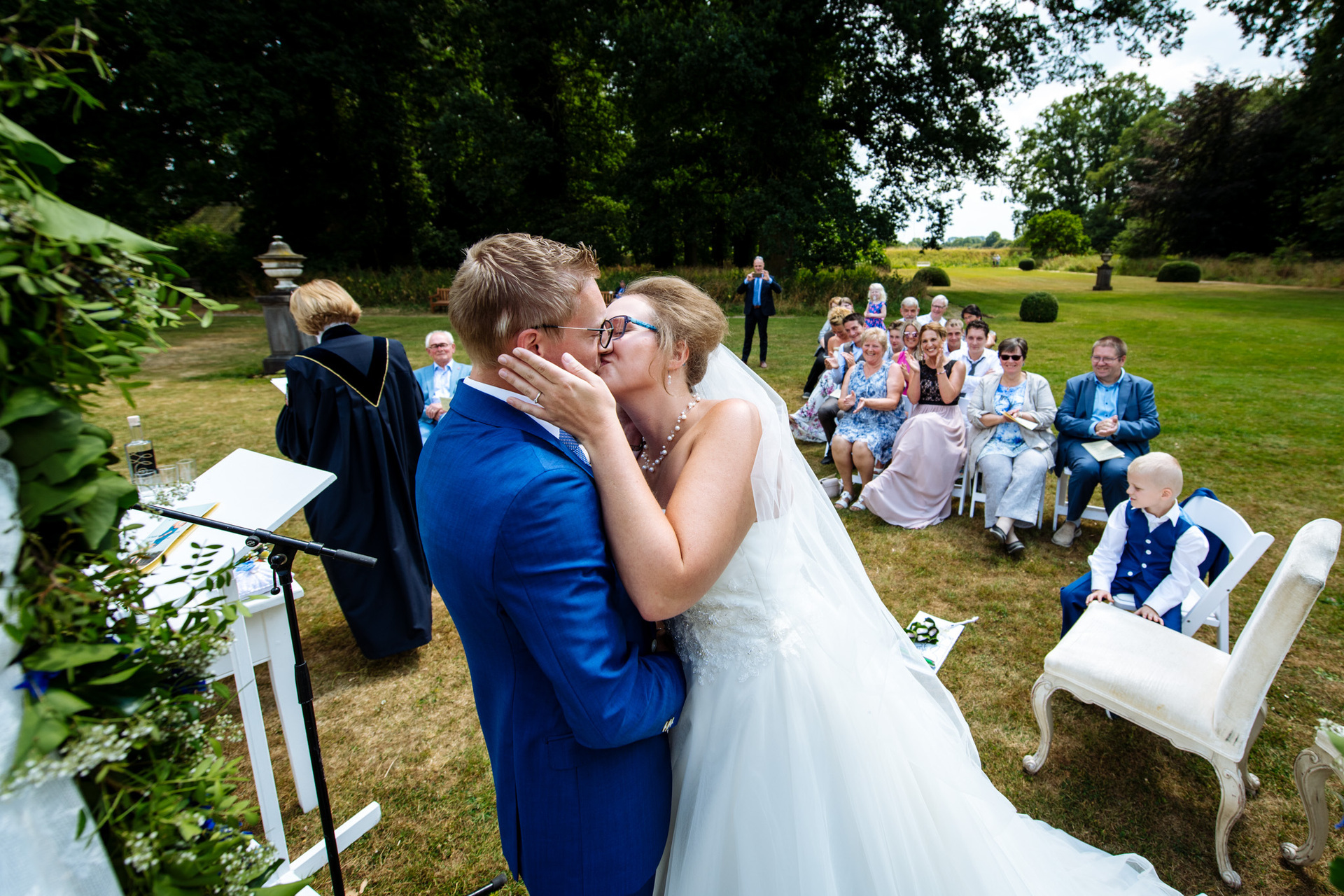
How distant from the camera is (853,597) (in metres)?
2.15

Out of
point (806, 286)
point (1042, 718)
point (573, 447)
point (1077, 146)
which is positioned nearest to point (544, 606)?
point (573, 447)

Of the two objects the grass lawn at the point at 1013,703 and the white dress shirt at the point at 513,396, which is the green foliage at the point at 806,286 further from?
the white dress shirt at the point at 513,396

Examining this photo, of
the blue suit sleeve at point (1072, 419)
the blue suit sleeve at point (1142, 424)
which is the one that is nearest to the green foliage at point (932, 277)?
the blue suit sleeve at point (1072, 419)

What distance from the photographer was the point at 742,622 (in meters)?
1.87

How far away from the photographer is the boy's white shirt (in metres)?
3.43

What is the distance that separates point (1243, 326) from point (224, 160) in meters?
33.1

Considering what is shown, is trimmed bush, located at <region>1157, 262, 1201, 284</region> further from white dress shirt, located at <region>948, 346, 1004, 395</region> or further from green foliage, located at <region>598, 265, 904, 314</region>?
white dress shirt, located at <region>948, 346, 1004, 395</region>

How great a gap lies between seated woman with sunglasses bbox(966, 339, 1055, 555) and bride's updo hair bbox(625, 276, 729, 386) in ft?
15.0

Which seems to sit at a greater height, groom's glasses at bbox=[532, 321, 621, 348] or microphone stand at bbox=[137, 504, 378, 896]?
groom's glasses at bbox=[532, 321, 621, 348]

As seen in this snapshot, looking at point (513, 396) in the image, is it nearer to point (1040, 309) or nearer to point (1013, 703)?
point (1013, 703)

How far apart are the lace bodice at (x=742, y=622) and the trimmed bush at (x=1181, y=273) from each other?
127ft

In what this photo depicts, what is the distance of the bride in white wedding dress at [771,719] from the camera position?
1775 mm

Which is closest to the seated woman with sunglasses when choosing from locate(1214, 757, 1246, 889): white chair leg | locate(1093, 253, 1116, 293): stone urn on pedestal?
locate(1214, 757, 1246, 889): white chair leg

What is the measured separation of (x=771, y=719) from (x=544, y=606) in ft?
2.85
